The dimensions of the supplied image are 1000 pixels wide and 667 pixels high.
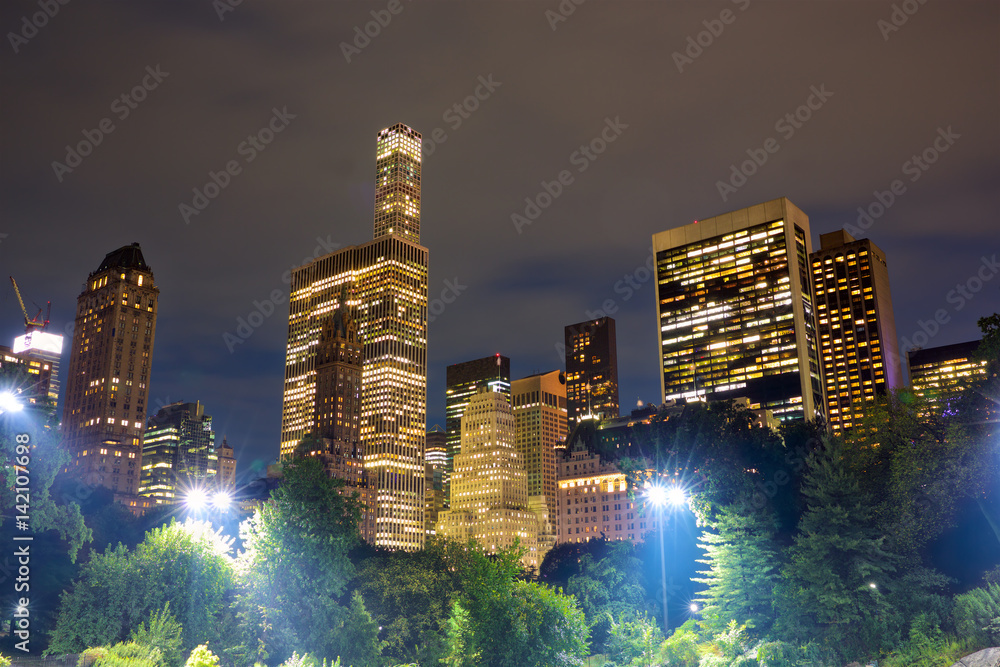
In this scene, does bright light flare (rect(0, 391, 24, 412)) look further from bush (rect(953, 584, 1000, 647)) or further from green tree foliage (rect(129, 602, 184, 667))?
bush (rect(953, 584, 1000, 647))

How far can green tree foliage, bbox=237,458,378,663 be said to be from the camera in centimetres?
5216

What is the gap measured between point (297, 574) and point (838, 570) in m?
36.0

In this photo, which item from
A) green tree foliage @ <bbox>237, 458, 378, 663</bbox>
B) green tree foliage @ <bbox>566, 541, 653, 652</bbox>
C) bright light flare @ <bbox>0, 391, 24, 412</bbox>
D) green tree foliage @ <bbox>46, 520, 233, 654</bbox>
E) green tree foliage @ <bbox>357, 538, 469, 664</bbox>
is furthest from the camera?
green tree foliage @ <bbox>566, 541, 653, 652</bbox>

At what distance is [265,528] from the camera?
53688 millimetres

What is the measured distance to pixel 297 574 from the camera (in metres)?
53.5

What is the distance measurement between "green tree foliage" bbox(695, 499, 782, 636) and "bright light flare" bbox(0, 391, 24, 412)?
47.8 meters

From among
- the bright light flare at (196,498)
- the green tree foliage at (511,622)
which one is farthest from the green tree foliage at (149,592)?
the bright light flare at (196,498)

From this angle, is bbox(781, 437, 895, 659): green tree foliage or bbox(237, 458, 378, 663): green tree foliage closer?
bbox(781, 437, 895, 659): green tree foliage

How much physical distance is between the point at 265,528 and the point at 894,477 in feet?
142

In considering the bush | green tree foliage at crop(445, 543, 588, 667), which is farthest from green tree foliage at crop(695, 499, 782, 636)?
green tree foliage at crop(445, 543, 588, 667)

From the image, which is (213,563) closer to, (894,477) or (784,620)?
(784,620)

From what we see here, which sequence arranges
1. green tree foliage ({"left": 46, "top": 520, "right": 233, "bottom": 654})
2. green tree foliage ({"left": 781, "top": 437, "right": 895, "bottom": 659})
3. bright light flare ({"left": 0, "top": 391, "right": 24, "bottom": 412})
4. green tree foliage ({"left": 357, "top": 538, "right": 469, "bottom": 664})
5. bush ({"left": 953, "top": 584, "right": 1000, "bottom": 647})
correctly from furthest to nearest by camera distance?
green tree foliage ({"left": 357, "top": 538, "right": 469, "bottom": 664}) < bright light flare ({"left": 0, "top": 391, "right": 24, "bottom": 412}) < green tree foliage ({"left": 781, "top": 437, "right": 895, "bottom": 659}) < green tree foliage ({"left": 46, "top": 520, "right": 233, "bottom": 654}) < bush ({"left": 953, "top": 584, "right": 1000, "bottom": 647})

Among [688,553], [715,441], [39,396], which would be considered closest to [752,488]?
[715,441]

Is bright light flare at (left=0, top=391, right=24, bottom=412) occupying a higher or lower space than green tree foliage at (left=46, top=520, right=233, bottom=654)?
higher
